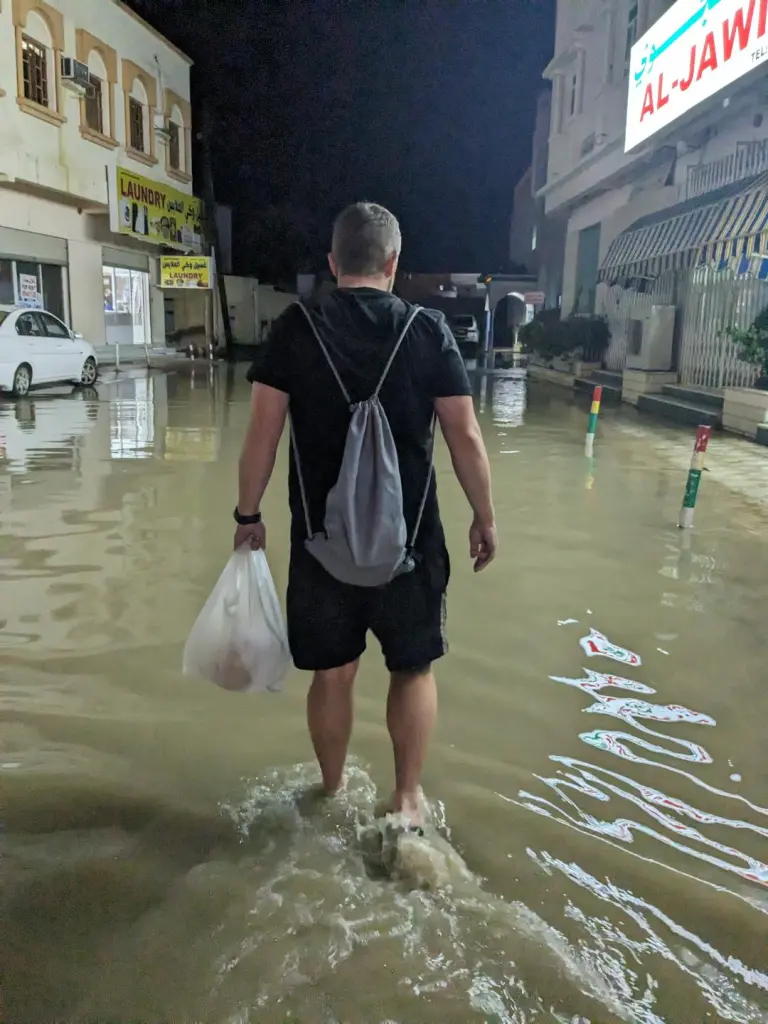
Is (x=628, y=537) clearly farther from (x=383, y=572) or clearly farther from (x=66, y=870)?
(x=66, y=870)

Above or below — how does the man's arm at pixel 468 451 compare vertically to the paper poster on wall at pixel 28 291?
below

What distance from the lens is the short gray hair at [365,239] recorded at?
2.48 meters

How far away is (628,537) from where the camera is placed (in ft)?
21.5

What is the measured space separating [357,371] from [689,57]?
51.8 ft

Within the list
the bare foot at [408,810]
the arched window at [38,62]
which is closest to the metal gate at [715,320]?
the bare foot at [408,810]

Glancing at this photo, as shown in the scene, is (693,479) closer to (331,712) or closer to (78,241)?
(331,712)

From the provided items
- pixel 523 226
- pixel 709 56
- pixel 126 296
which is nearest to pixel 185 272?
pixel 126 296

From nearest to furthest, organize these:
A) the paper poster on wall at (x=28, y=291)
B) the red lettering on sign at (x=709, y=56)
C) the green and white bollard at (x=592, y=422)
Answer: the green and white bollard at (x=592, y=422)
the red lettering on sign at (x=709, y=56)
the paper poster on wall at (x=28, y=291)

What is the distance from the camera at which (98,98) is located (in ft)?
77.4

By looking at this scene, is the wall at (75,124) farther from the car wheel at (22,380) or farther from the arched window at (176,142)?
the car wheel at (22,380)

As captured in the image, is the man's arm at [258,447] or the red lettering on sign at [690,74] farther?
the red lettering on sign at [690,74]

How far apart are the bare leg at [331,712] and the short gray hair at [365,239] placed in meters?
1.22

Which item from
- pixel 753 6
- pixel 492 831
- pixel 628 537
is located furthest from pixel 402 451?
pixel 753 6

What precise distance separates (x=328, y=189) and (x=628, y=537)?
41514mm
